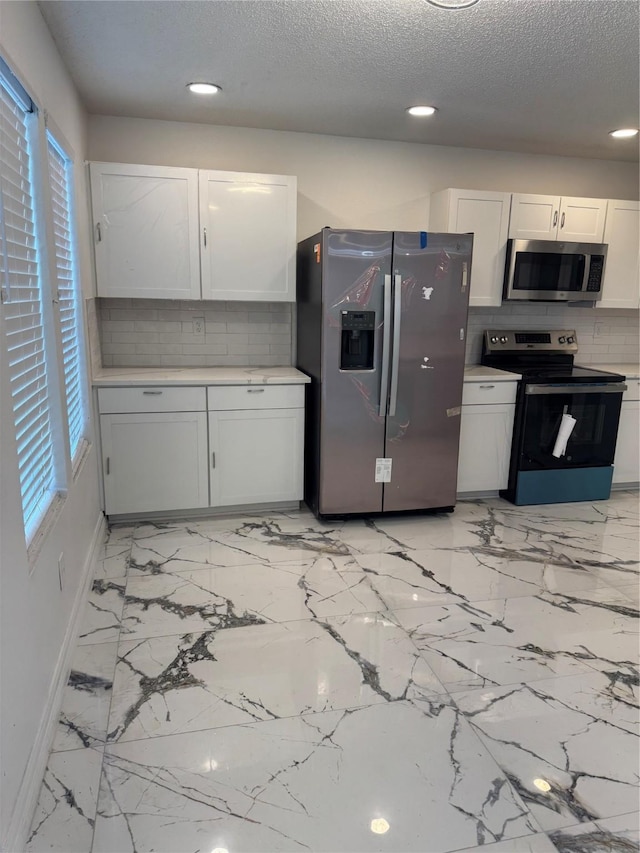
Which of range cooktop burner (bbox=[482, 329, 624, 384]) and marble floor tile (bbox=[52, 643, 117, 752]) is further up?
range cooktop burner (bbox=[482, 329, 624, 384])

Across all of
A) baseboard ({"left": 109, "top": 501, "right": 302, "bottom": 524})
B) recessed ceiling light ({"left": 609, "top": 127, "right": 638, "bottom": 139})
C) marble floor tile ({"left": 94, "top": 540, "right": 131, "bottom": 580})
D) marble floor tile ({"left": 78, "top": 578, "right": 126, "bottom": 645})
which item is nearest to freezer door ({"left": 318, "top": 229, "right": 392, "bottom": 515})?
baseboard ({"left": 109, "top": 501, "right": 302, "bottom": 524})

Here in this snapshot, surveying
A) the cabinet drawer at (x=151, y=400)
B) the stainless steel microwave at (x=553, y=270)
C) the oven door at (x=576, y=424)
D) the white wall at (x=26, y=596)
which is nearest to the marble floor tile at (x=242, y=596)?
the white wall at (x=26, y=596)

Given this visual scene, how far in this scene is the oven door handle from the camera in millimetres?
3744

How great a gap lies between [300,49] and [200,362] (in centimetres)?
197

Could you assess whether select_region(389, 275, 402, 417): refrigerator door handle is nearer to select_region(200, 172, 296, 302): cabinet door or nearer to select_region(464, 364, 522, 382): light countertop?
select_region(464, 364, 522, 382): light countertop

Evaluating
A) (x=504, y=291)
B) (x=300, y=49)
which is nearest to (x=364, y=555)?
(x=504, y=291)

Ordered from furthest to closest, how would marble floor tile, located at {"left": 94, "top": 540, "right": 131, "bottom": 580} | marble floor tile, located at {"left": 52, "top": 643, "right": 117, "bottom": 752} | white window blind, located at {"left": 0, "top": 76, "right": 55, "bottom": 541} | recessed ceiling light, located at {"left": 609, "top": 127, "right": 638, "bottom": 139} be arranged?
recessed ceiling light, located at {"left": 609, "top": 127, "right": 638, "bottom": 139} → marble floor tile, located at {"left": 94, "top": 540, "right": 131, "bottom": 580} → marble floor tile, located at {"left": 52, "top": 643, "right": 117, "bottom": 752} → white window blind, located at {"left": 0, "top": 76, "right": 55, "bottom": 541}

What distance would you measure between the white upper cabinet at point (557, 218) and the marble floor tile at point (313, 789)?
3.21 m

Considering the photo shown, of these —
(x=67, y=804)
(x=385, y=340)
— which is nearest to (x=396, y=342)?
(x=385, y=340)

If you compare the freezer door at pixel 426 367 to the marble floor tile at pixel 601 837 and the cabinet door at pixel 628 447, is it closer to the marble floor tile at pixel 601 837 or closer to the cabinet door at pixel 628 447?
the cabinet door at pixel 628 447

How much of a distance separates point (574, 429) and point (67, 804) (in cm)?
351

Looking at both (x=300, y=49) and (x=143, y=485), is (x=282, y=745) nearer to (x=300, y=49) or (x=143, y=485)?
(x=143, y=485)

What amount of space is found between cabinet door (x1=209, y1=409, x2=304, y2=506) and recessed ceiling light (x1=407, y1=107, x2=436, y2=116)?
181 cm

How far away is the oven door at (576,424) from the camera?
3795 millimetres
